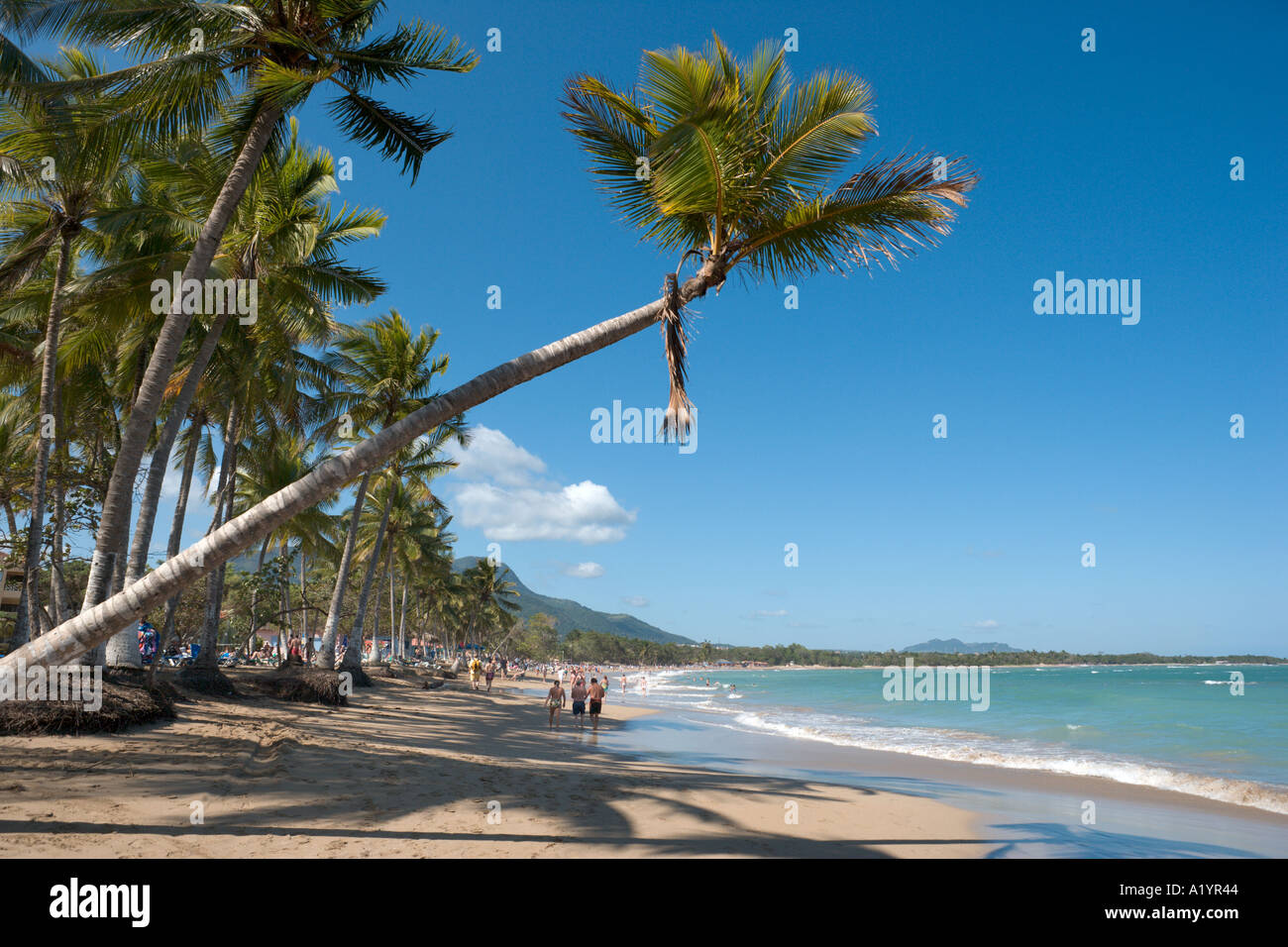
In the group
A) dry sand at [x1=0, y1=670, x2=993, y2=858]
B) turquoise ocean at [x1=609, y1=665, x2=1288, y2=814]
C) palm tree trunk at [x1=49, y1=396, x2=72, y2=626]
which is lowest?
turquoise ocean at [x1=609, y1=665, x2=1288, y2=814]

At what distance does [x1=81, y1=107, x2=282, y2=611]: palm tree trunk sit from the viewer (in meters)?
6.85

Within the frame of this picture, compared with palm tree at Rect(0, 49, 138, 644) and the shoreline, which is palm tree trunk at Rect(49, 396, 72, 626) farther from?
the shoreline

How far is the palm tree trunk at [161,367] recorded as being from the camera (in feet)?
22.5

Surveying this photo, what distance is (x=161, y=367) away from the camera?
6.87 m

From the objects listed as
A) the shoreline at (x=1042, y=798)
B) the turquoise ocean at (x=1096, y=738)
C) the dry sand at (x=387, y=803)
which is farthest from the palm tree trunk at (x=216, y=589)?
the turquoise ocean at (x=1096, y=738)

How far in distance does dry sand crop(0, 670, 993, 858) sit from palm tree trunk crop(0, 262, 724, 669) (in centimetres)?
171

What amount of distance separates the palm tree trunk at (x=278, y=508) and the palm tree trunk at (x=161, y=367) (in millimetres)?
2981

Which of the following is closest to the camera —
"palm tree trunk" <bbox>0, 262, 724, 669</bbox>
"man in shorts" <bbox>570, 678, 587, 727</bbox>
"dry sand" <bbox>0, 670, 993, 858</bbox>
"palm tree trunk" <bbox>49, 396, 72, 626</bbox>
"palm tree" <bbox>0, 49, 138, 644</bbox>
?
"palm tree trunk" <bbox>0, 262, 724, 669</bbox>

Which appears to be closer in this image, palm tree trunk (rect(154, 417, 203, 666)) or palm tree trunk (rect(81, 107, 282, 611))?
palm tree trunk (rect(81, 107, 282, 611))

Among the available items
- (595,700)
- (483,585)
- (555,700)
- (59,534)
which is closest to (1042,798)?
(595,700)

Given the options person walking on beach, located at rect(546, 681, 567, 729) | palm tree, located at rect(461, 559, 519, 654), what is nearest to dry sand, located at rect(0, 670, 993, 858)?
person walking on beach, located at rect(546, 681, 567, 729)
